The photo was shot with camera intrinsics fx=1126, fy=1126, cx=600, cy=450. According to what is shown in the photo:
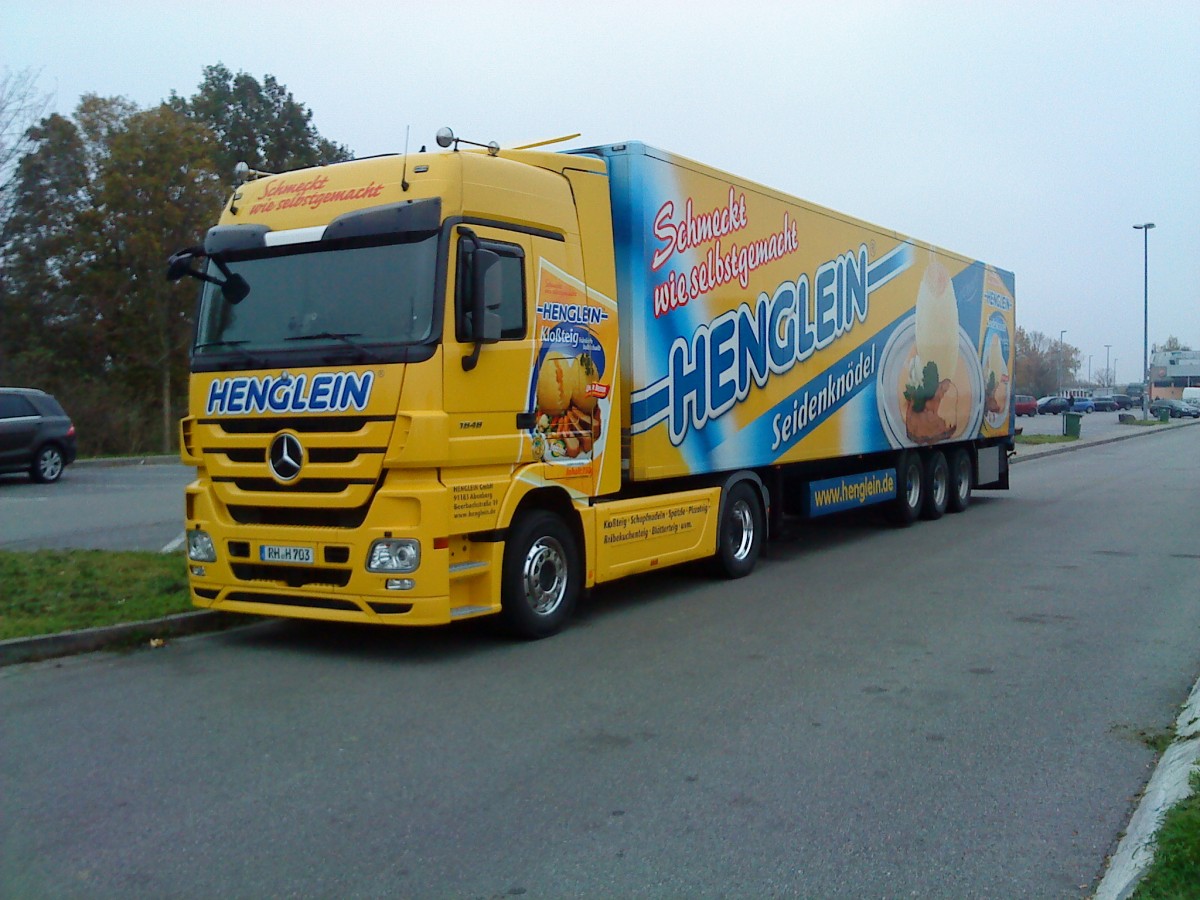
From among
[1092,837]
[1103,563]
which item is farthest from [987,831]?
[1103,563]

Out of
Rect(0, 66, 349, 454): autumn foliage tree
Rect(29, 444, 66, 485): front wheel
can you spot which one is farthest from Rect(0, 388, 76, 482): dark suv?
Rect(0, 66, 349, 454): autumn foliage tree

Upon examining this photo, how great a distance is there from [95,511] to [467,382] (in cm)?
→ 1056

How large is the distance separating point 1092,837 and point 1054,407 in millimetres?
90244

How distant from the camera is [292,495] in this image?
7.62 metres

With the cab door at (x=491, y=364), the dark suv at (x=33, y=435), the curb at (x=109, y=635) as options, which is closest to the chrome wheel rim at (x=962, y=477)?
the cab door at (x=491, y=364)

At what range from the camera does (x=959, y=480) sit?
1769cm

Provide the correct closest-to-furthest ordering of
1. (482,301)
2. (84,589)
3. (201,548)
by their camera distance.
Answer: (482,301) → (201,548) → (84,589)

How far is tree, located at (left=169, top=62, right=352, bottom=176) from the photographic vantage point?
142 ft

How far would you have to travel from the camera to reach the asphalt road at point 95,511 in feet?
42.1

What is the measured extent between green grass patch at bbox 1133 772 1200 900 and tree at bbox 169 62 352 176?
1668 inches

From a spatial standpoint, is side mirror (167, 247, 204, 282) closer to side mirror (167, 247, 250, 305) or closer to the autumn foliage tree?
A: side mirror (167, 247, 250, 305)

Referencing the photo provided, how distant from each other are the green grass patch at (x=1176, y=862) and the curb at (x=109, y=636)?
663cm

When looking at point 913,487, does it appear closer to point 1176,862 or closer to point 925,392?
point 925,392

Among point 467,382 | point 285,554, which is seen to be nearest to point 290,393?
point 285,554
